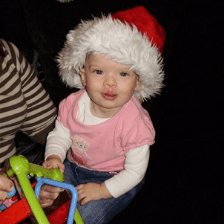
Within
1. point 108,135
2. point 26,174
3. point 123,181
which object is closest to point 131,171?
point 123,181

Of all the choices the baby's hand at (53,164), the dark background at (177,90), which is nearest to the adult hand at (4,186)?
the baby's hand at (53,164)

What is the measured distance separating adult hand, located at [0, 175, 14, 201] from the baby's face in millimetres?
364

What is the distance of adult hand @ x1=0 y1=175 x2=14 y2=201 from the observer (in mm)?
615

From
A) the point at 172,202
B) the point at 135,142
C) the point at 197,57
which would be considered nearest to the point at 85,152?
the point at 135,142

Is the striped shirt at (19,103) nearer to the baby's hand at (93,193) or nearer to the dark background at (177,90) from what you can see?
the dark background at (177,90)

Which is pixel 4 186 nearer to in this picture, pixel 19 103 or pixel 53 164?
pixel 53 164

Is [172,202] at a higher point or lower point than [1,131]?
Answer: lower

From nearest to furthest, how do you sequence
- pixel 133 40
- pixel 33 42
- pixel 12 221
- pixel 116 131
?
pixel 12 221 < pixel 133 40 < pixel 116 131 < pixel 33 42

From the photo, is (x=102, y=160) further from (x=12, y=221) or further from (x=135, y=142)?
(x=12, y=221)

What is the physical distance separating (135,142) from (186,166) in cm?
45

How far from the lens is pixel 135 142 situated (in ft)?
2.87

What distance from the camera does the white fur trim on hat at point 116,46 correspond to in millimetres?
769

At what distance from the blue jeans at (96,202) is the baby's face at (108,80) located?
1.06 ft

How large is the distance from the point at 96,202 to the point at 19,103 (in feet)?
1.52
